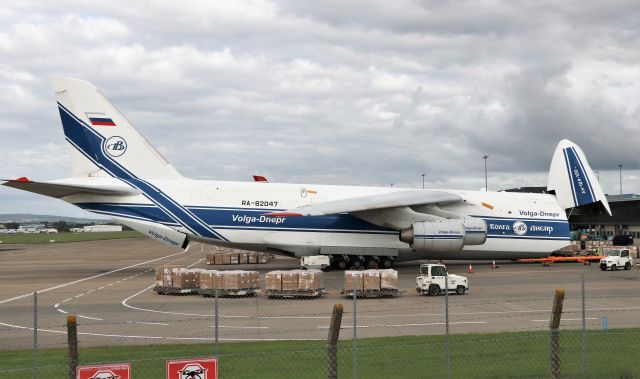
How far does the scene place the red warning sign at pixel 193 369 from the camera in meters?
8.38

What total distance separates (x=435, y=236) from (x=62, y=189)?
19.1m

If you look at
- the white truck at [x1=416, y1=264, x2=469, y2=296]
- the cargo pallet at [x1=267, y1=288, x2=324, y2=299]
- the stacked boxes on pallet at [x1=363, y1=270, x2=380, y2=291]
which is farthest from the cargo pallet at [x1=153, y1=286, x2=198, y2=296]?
the white truck at [x1=416, y1=264, x2=469, y2=296]

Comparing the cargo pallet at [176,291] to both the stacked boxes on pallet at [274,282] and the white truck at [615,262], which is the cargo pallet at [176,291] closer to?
the stacked boxes on pallet at [274,282]

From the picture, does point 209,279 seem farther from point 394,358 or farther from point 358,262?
point 394,358

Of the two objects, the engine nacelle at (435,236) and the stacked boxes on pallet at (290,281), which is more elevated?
the engine nacelle at (435,236)

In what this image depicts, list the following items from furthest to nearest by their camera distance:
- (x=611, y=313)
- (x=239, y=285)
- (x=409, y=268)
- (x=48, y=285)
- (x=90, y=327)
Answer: (x=409, y=268), (x=48, y=285), (x=239, y=285), (x=611, y=313), (x=90, y=327)

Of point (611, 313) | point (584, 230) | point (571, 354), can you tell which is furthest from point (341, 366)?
point (584, 230)

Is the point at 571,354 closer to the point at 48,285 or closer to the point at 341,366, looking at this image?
the point at 341,366

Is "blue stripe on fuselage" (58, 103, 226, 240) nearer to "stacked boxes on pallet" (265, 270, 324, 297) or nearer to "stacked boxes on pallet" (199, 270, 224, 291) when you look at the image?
"stacked boxes on pallet" (199, 270, 224, 291)

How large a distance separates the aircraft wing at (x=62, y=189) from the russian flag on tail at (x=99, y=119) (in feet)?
11.7

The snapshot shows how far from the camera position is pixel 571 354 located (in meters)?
14.6

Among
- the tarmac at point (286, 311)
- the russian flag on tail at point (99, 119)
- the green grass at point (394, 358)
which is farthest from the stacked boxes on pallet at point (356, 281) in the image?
the russian flag on tail at point (99, 119)

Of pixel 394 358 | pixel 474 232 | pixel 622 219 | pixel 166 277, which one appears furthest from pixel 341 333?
pixel 622 219

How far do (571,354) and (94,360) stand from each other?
32.3ft
